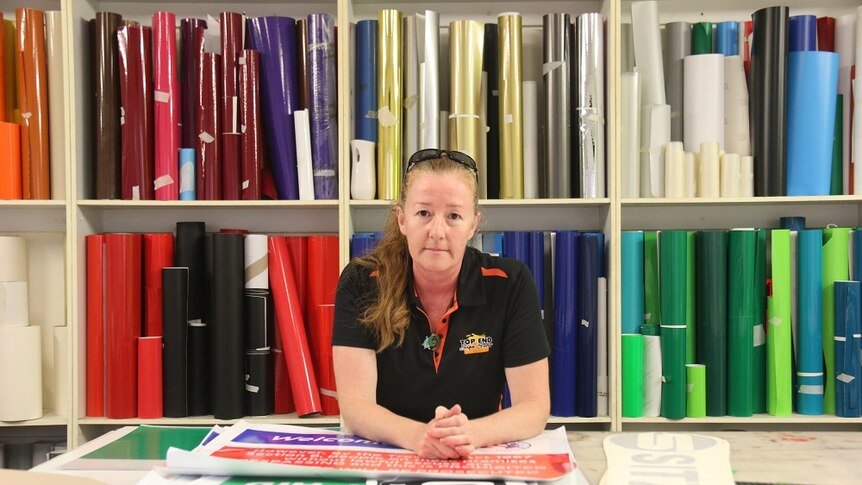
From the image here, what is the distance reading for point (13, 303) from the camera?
2197 millimetres

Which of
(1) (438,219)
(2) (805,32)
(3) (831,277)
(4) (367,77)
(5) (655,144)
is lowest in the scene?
→ (3) (831,277)

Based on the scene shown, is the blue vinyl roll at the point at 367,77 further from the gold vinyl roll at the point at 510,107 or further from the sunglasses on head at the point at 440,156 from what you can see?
the sunglasses on head at the point at 440,156

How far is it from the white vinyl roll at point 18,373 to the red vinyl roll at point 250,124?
80 cm

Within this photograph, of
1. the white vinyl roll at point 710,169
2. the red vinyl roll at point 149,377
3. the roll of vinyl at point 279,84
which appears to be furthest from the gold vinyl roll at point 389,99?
the white vinyl roll at point 710,169

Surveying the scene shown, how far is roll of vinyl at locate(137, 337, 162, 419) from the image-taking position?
7.20 ft

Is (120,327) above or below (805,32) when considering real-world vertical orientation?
below

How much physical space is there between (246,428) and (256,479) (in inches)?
9.7

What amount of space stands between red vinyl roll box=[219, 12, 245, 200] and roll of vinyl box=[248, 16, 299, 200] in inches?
2.4

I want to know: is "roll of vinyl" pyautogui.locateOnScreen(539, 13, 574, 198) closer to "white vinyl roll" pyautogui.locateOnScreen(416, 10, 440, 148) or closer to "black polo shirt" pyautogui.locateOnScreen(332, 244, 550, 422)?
"white vinyl roll" pyautogui.locateOnScreen(416, 10, 440, 148)

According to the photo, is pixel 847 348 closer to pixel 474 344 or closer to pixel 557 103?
pixel 557 103

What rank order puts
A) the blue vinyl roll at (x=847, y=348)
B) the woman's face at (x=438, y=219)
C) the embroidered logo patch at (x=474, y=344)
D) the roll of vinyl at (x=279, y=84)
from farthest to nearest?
the roll of vinyl at (x=279, y=84) < the blue vinyl roll at (x=847, y=348) < the embroidered logo patch at (x=474, y=344) < the woman's face at (x=438, y=219)

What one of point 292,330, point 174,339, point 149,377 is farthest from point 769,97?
point 149,377

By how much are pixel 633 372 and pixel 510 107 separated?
3.00 feet

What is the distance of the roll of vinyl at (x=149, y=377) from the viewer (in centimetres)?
219
